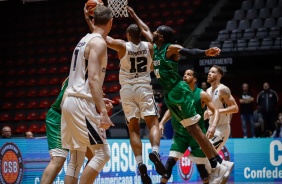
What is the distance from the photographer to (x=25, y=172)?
10820 mm

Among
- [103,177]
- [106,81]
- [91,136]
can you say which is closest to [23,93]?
[106,81]

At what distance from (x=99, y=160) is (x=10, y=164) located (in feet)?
16.5

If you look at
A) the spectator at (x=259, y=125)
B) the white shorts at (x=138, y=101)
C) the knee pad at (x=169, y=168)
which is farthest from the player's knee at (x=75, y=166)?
the spectator at (x=259, y=125)

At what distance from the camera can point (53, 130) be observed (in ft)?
23.3

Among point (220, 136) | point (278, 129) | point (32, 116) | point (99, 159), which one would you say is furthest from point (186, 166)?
Answer: point (32, 116)

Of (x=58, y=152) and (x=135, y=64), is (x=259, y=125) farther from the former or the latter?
(x=58, y=152)

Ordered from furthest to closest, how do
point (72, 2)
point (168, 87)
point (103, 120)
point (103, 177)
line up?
point (72, 2), point (103, 177), point (168, 87), point (103, 120)

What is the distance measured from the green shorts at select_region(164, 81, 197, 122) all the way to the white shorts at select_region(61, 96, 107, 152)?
7.00ft

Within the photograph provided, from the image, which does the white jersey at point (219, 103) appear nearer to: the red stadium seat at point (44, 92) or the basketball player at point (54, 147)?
the basketball player at point (54, 147)

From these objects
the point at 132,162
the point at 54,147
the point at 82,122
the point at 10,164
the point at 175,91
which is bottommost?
the point at 132,162

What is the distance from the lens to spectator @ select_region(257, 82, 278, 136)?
16406 millimetres

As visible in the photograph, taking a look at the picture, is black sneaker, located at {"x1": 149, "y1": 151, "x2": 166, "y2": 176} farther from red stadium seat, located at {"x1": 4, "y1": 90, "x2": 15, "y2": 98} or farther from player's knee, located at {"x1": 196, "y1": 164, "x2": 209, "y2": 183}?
red stadium seat, located at {"x1": 4, "y1": 90, "x2": 15, "y2": 98}

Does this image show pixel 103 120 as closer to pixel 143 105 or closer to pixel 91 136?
pixel 91 136

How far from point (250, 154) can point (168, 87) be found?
5438mm
